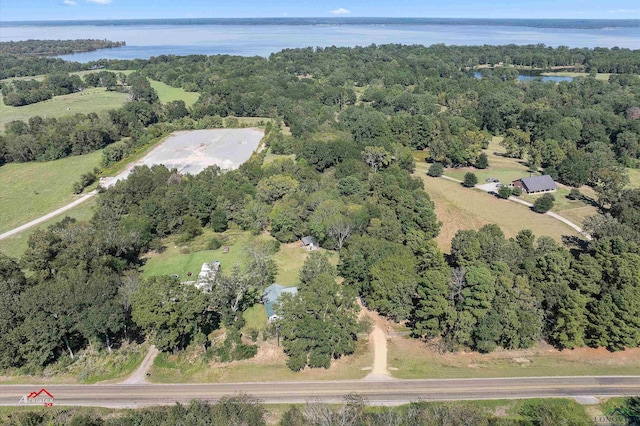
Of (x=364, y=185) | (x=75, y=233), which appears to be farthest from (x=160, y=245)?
(x=364, y=185)

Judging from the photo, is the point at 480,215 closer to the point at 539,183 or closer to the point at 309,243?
the point at 539,183

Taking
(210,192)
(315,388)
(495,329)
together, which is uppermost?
(210,192)

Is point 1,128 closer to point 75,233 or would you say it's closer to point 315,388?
point 75,233

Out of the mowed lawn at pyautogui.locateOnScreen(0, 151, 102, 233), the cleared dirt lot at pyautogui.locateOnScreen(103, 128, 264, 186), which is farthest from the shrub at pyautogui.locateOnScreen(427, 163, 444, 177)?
the mowed lawn at pyautogui.locateOnScreen(0, 151, 102, 233)

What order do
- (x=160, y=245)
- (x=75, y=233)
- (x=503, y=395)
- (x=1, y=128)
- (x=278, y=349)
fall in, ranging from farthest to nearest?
1. (x=1, y=128)
2. (x=160, y=245)
3. (x=75, y=233)
4. (x=278, y=349)
5. (x=503, y=395)

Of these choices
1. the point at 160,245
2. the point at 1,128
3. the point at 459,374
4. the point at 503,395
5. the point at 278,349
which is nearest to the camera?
the point at 503,395

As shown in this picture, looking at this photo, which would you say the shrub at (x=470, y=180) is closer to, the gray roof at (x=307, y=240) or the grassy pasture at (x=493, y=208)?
the grassy pasture at (x=493, y=208)

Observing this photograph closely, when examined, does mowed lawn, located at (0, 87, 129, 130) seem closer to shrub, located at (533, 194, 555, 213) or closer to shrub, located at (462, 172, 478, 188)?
shrub, located at (462, 172, 478, 188)

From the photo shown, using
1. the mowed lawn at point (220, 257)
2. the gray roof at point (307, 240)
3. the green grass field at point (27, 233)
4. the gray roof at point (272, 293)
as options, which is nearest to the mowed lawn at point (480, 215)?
the gray roof at point (307, 240)

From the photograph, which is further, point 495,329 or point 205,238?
point 205,238
